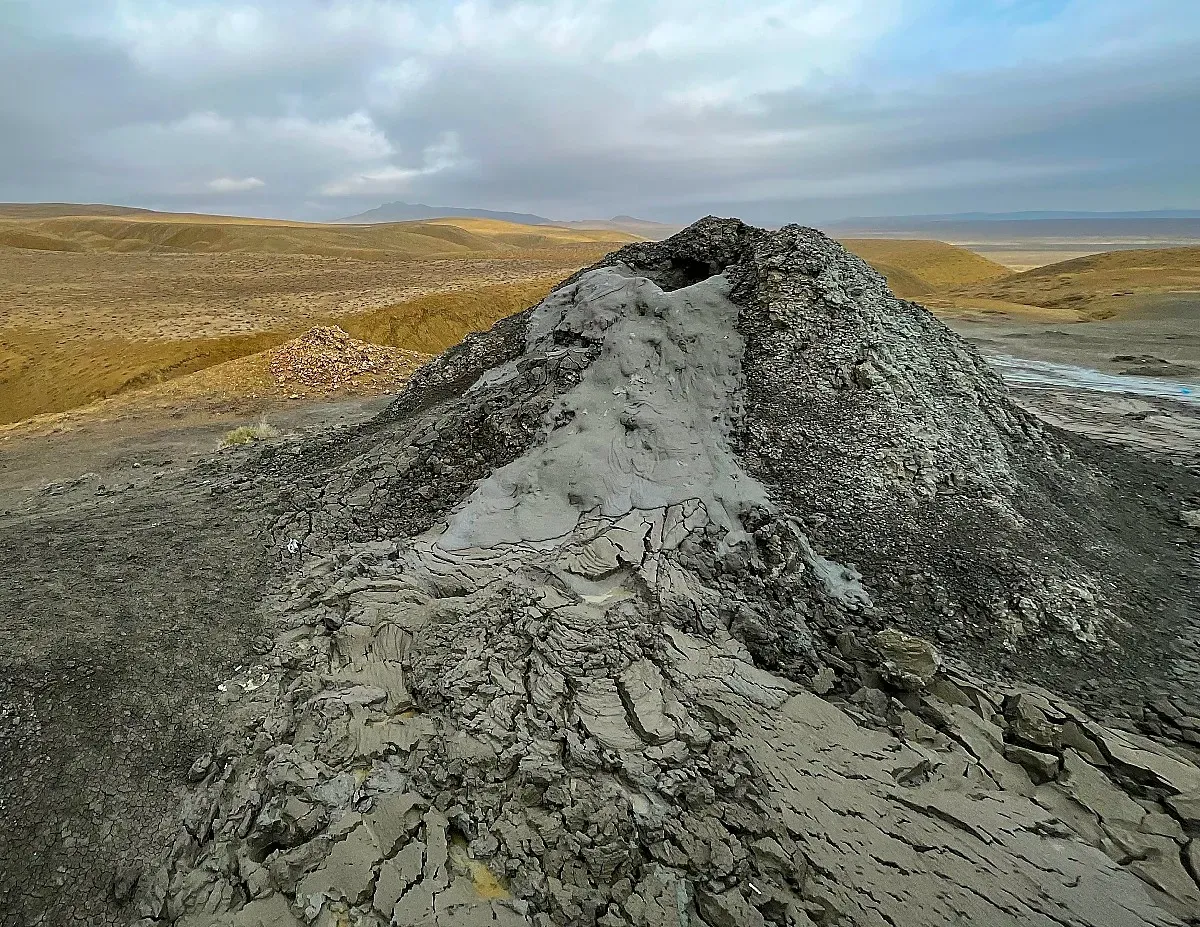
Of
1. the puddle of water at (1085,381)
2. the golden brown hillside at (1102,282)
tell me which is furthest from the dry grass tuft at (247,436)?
the golden brown hillside at (1102,282)

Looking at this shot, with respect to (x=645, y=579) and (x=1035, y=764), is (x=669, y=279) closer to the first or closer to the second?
(x=645, y=579)

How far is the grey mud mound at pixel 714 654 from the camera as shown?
3.12 meters

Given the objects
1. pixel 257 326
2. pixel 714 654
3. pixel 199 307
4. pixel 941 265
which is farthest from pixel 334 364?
pixel 941 265

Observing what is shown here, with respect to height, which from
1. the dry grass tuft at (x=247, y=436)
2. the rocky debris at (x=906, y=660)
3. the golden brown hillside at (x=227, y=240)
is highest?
the golden brown hillside at (x=227, y=240)

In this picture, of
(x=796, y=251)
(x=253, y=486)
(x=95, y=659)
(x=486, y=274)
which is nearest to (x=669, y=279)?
(x=796, y=251)

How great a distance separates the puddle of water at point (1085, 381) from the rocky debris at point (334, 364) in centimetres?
1367

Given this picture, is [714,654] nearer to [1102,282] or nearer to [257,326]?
[257,326]

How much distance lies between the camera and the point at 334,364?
549 inches

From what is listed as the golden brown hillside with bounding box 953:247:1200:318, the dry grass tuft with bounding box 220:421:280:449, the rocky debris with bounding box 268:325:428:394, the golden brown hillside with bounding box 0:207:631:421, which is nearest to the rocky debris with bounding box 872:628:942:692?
the dry grass tuft with bounding box 220:421:280:449

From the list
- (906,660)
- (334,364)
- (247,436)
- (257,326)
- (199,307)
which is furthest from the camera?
(199,307)

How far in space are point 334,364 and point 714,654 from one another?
1220 centimetres

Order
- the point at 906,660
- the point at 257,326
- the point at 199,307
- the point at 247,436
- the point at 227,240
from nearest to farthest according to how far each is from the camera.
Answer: the point at 906,660, the point at 247,436, the point at 257,326, the point at 199,307, the point at 227,240

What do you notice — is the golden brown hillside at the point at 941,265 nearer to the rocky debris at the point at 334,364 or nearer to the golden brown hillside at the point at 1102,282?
the golden brown hillside at the point at 1102,282

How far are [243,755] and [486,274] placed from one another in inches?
1032
